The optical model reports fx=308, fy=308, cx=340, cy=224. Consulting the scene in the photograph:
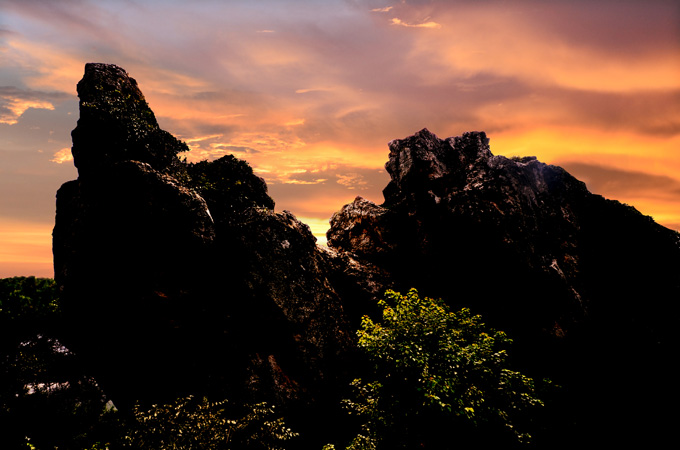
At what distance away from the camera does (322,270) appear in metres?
28.6

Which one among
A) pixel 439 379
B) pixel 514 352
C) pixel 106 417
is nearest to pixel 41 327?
pixel 106 417

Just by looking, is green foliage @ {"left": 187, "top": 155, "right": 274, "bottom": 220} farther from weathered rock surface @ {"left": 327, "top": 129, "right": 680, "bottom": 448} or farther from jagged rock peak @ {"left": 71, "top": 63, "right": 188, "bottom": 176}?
weathered rock surface @ {"left": 327, "top": 129, "right": 680, "bottom": 448}

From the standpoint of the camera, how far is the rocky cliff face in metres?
22.1

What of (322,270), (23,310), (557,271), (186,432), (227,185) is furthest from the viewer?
(23,310)

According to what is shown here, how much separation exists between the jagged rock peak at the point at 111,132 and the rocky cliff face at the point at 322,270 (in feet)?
0.47

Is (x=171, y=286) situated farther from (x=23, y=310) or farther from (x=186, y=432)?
(x=23, y=310)

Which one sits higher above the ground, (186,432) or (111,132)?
(111,132)

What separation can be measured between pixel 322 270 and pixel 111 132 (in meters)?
20.7

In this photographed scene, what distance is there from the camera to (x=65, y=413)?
26.4 meters

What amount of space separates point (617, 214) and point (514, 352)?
19.7 meters

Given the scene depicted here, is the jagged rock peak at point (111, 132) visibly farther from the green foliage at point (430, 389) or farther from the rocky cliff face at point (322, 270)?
the green foliage at point (430, 389)

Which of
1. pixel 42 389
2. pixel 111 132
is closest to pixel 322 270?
pixel 111 132

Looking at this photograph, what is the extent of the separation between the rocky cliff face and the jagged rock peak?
0.14 meters

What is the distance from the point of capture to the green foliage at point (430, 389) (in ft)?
56.5
